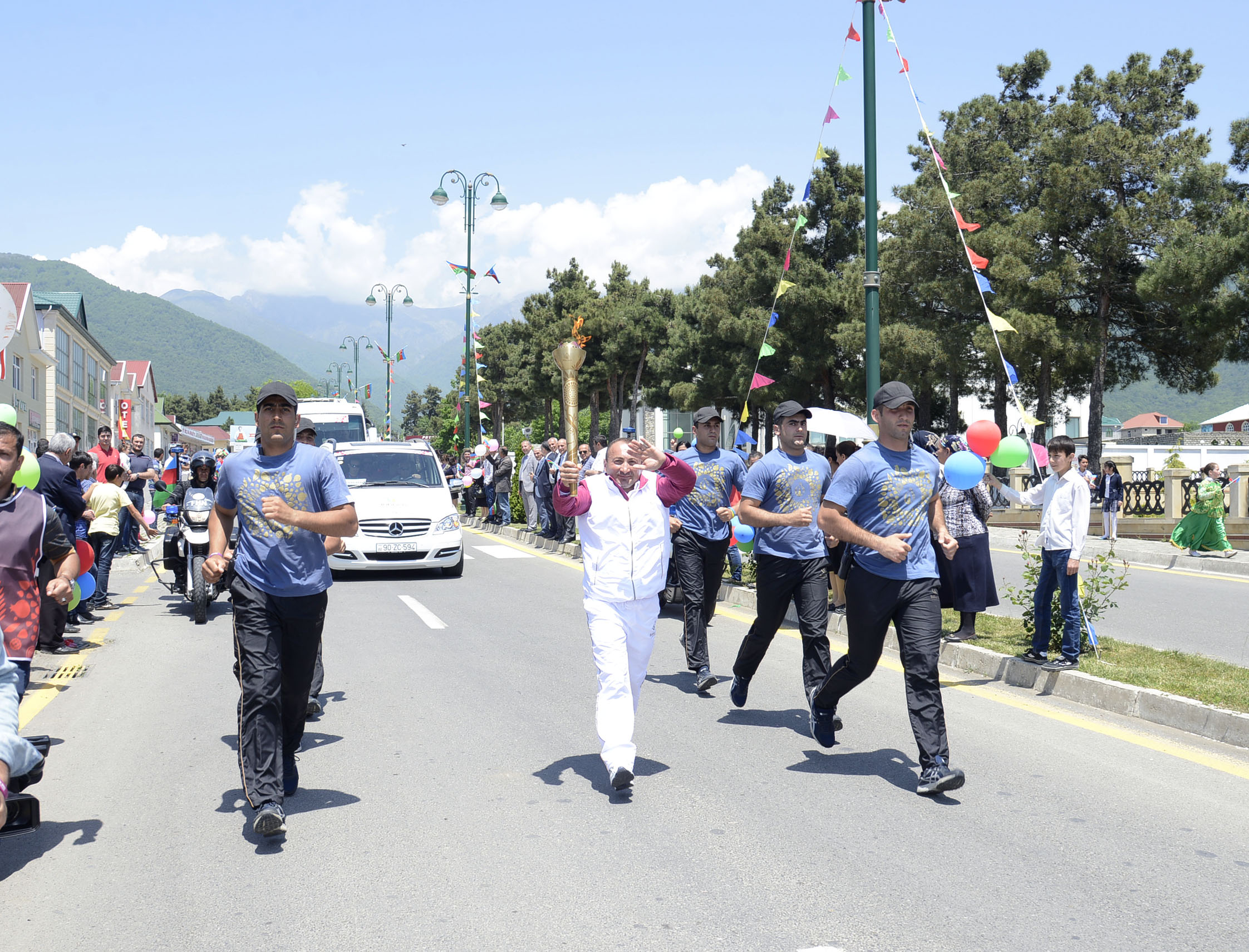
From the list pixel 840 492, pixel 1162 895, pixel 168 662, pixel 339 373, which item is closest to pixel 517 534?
pixel 168 662

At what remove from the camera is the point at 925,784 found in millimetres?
5254

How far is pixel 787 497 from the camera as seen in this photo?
22.9 feet

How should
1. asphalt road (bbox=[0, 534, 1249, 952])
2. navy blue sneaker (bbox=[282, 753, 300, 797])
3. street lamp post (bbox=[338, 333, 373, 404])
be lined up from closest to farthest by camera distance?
asphalt road (bbox=[0, 534, 1249, 952]) < navy blue sneaker (bbox=[282, 753, 300, 797]) < street lamp post (bbox=[338, 333, 373, 404])

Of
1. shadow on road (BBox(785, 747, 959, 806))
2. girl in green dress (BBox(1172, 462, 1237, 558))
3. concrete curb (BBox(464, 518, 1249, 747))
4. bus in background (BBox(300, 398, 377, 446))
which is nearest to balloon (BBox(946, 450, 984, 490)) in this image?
concrete curb (BBox(464, 518, 1249, 747))

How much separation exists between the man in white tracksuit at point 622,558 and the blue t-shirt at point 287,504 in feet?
3.67

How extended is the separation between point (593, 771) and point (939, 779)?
1.72m

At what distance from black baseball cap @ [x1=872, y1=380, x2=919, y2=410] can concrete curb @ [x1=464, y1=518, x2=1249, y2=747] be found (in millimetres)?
2486

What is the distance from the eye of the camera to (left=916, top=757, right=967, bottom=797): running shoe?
17.1 feet

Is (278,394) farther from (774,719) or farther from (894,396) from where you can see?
(774,719)

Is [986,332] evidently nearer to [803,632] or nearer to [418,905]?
[803,632]

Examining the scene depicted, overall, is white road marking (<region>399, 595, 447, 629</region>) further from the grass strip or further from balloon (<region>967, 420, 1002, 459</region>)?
balloon (<region>967, 420, 1002, 459</region>)

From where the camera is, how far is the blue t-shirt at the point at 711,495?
814 cm

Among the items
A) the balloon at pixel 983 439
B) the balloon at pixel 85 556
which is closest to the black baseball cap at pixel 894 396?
the balloon at pixel 983 439

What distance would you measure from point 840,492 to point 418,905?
111 inches
